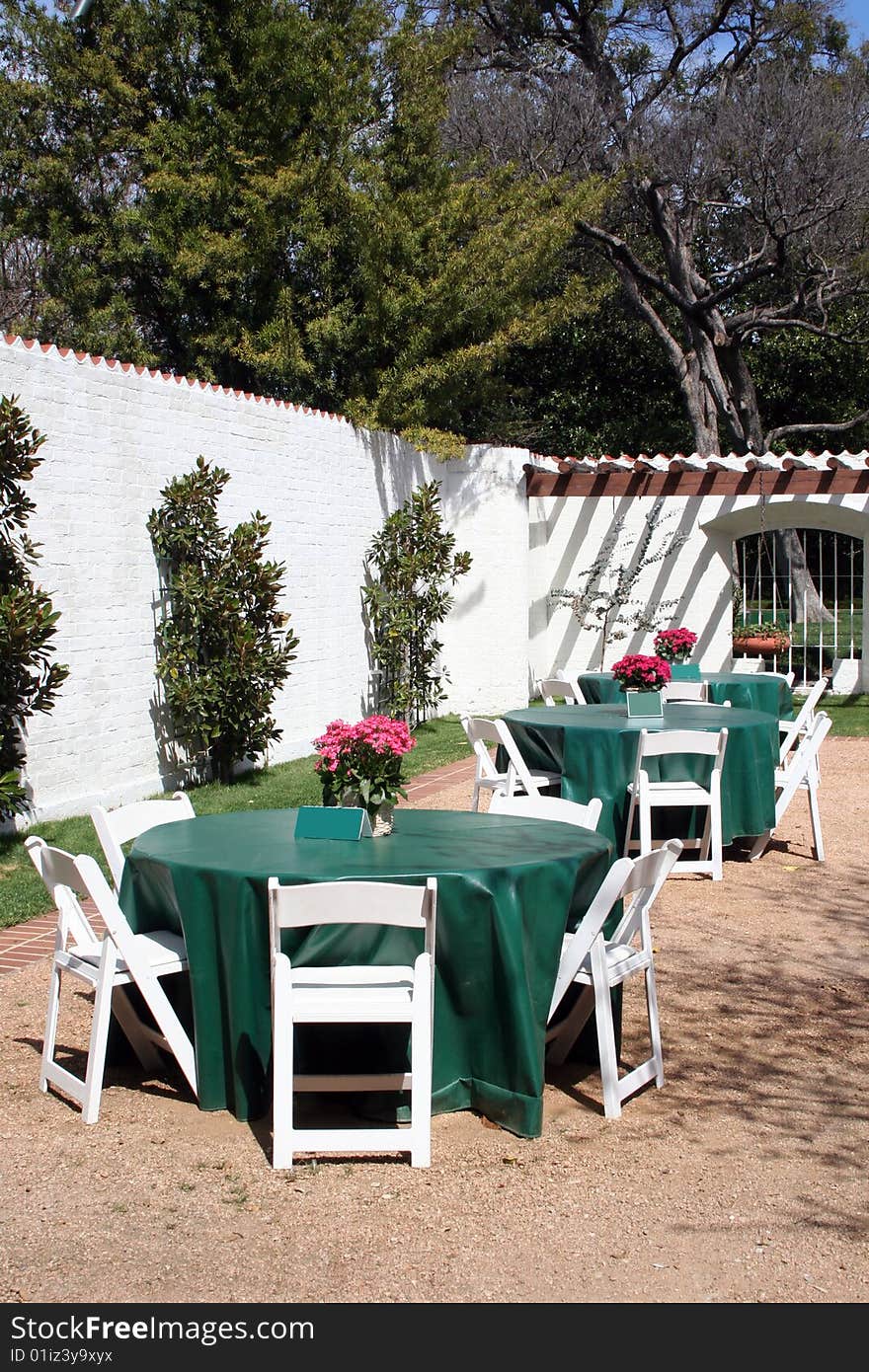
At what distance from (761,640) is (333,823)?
1201cm

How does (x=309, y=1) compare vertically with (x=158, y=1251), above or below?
above

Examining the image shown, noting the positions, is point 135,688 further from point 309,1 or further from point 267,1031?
point 309,1

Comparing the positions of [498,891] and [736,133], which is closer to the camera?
[498,891]

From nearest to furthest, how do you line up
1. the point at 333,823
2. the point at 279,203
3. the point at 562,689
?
the point at 333,823 < the point at 562,689 < the point at 279,203

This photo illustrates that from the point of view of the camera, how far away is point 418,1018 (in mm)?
3791

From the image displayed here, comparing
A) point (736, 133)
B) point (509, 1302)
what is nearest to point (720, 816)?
point (509, 1302)

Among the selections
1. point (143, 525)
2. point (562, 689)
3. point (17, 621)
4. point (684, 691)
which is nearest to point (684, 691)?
point (684, 691)

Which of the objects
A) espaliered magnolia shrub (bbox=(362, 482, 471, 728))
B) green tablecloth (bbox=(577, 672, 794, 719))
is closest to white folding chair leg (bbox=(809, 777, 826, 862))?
green tablecloth (bbox=(577, 672, 794, 719))

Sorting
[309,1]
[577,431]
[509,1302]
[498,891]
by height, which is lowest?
[509,1302]

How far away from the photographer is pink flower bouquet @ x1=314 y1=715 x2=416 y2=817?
468 cm

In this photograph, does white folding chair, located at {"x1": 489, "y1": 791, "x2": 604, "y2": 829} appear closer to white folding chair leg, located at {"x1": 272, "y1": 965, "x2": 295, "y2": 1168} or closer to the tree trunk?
white folding chair leg, located at {"x1": 272, "y1": 965, "x2": 295, "y2": 1168}

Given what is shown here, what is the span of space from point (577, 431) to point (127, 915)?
21.0 meters

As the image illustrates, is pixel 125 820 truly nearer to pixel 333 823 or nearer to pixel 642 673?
pixel 333 823

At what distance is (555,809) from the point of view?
5234mm
